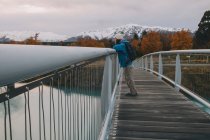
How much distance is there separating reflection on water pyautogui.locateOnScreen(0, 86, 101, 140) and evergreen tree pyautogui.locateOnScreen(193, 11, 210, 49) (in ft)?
315

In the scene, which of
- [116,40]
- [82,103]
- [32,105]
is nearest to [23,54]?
[32,105]

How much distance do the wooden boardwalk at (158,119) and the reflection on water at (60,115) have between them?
2577 millimetres

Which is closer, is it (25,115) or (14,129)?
(14,129)

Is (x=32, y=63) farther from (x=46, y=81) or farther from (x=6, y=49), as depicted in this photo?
(x=46, y=81)

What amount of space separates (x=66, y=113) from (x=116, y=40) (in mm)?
7728

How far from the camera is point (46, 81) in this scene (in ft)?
5.87

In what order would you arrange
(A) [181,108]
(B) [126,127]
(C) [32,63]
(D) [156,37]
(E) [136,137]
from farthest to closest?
(D) [156,37] < (A) [181,108] < (B) [126,127] < (E) [136,137] < (C) [32,63]

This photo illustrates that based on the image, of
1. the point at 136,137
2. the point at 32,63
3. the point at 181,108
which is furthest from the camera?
the point at 181,108

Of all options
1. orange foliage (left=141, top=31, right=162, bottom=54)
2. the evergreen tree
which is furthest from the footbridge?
orange foliage (left=141, top=31, right=162, bottom=54)

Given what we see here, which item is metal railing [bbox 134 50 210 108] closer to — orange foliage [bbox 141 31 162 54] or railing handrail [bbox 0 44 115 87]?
railing handrail [bbox 0 44 115 87]

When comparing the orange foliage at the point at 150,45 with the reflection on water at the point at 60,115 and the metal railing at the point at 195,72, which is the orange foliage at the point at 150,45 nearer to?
the metal railing at the point at 195,72

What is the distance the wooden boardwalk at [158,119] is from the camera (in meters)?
6.09

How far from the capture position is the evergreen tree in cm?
9850

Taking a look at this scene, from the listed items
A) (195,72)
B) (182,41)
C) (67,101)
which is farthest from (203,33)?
(67,101)
